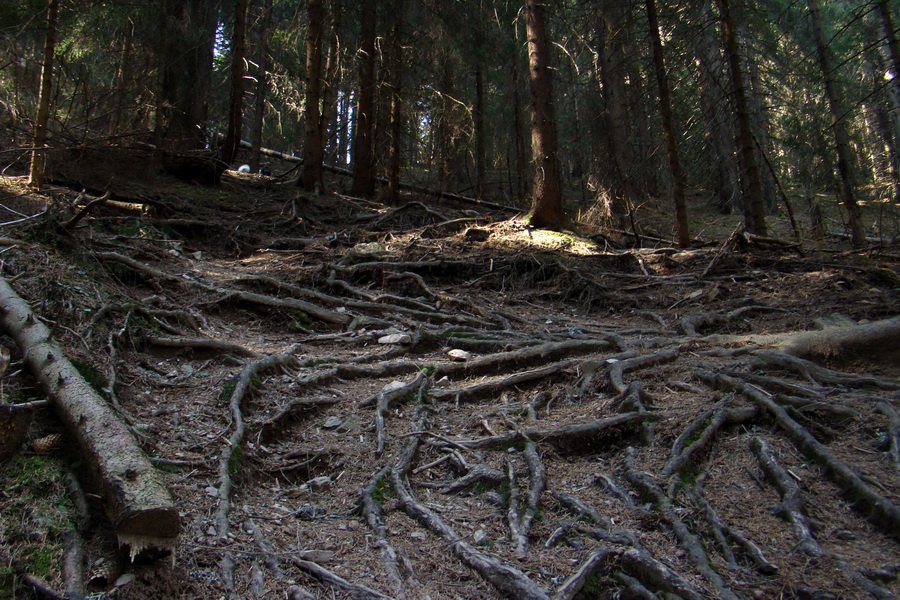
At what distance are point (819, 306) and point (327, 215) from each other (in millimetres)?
9222

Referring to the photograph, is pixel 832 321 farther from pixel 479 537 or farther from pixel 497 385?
pixel 479 537

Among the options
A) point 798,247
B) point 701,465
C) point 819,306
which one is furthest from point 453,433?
point 798,247

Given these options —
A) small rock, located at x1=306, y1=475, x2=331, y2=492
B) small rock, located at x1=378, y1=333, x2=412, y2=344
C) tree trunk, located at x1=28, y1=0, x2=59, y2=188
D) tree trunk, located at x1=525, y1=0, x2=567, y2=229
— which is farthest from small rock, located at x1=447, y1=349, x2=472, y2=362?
tree trunk, located at x1=28, y1=0, x2=59, y2=188

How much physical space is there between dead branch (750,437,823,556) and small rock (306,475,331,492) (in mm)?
2638

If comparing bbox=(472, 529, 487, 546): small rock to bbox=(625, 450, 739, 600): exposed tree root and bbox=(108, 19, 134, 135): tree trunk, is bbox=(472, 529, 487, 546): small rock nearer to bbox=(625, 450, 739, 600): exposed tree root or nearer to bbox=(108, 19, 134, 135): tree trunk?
bbox=(625, 450, 739, 600): exposed tree root

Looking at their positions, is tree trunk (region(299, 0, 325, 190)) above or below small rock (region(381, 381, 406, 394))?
above

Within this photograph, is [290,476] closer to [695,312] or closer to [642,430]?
[642,430]

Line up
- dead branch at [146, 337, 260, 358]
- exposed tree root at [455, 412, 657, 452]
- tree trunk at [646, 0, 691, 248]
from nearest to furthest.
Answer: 1. exposed tree root at [455, 412, 657, 452]
2. dead branch at [146, 337, 260, 358]
3. tree trunk at [646, 0, 691, 248]

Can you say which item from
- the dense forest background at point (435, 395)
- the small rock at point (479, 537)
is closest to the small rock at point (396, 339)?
the dense forest background at point (435, 395)

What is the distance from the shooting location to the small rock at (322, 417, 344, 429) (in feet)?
15.4

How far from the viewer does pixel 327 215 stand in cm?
1271

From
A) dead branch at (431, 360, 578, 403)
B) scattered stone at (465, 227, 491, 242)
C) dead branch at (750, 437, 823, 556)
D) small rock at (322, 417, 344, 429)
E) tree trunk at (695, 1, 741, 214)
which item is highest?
tree trunk at (695, 1, 741, 214)

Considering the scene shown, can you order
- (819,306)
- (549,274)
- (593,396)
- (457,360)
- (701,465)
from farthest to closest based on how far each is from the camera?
(549,274) < (819,306) < (457,360) < (593,396) < (701,465)

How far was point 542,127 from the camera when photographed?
10.6 meters
